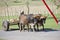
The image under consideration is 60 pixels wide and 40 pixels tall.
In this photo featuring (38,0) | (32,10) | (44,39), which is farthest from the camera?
(38,0)

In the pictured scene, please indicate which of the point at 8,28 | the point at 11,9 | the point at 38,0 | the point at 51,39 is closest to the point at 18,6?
the point at 11,9

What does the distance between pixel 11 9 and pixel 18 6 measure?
99 centimetres

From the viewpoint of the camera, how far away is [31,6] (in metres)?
22.1

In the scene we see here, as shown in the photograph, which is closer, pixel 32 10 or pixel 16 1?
pixel 32 10

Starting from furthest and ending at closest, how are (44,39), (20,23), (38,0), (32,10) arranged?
(38,0) → (32,10) → (20,23) → (44,39)

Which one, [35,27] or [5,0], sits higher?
[5,0]

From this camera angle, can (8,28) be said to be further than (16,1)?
No

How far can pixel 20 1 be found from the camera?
74.8ft

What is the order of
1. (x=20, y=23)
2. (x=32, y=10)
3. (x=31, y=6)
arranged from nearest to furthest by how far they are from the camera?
(x=20, y=23)
(x=32, y=10)
(x=31, y=6)

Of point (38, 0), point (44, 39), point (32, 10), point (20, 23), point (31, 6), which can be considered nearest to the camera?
point (44, 39)

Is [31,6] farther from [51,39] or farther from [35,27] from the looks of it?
[51,39]

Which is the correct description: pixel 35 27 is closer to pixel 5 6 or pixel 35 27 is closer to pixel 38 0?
pixel 5 6

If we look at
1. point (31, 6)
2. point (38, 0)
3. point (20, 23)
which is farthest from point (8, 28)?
point (38, 0)

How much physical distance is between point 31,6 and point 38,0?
229cm
